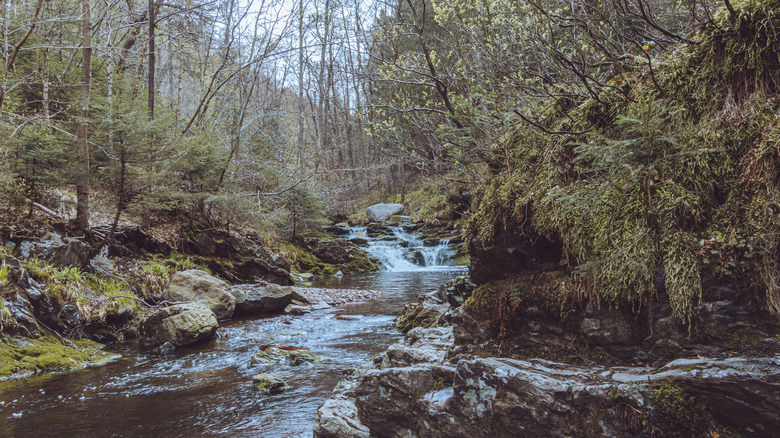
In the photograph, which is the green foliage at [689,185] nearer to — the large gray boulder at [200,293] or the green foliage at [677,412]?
the green foliage at [677,412]

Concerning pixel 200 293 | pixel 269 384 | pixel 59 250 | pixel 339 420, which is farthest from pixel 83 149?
pixel 339 420

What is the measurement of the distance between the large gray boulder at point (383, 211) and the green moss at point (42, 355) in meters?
19.3

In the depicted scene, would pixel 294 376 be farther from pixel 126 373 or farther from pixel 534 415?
pixel 534 415

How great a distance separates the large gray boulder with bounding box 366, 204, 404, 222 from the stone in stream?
19.9 meters

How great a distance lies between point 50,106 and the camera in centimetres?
1086

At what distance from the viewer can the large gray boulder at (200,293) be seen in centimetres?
877

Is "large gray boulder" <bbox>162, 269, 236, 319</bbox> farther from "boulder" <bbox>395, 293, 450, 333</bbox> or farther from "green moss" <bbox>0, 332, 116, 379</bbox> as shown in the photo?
"boulder" <bbox>395, 293, 450, 333</bbox>

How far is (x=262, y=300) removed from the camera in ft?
32.6

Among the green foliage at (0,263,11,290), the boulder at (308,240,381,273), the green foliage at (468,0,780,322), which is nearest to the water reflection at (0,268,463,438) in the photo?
the green foliage at (0,263,11,290)

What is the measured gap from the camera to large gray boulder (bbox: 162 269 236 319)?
8766mm

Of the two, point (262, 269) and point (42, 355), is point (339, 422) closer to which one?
point (42, 355)

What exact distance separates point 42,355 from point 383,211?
20427 mm

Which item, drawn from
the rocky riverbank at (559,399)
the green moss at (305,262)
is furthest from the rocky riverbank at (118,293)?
the rocky riverbank at (559,399)

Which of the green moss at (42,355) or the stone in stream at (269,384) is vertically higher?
the green moss at (42,355)
